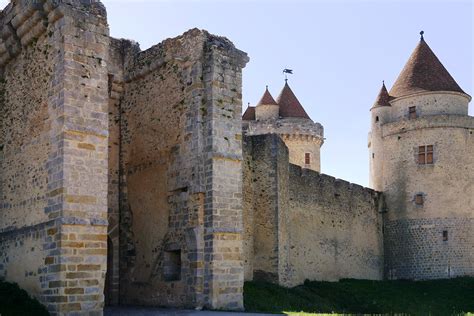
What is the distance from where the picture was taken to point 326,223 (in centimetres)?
2623

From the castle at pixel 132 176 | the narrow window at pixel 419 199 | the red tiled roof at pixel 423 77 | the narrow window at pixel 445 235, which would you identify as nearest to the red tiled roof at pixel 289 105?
the red tiled roof at pixel 423 77

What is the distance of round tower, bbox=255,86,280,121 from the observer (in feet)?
119

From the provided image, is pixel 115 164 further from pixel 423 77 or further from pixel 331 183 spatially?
pixel 423 77

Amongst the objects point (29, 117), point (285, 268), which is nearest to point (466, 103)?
point (285, 268)

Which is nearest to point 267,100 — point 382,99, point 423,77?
point 382,99

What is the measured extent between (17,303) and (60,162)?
8.07 ft

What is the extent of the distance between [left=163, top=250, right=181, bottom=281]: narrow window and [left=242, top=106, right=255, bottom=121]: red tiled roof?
71.8 feet

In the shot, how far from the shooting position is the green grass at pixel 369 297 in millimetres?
19484

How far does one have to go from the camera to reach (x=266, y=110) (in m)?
36.2

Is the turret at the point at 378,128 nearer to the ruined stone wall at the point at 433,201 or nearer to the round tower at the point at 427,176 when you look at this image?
the round tower at the point at 427,176

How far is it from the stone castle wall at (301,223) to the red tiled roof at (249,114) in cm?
898

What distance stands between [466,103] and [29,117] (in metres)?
21.8

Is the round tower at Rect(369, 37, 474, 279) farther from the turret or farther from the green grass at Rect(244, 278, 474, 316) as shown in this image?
the green grass at Rect(244, 278, 474, 316)

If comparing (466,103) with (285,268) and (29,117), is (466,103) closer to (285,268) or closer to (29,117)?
(285,268)
